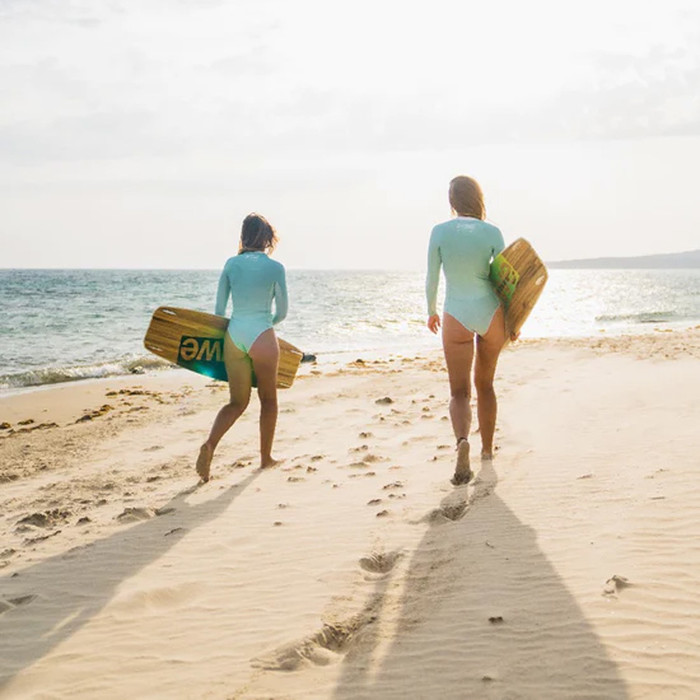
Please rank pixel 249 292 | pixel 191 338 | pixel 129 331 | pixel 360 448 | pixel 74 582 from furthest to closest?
pixel 129 331
pixel 360 448
pixel 191 338
pixel 249 292
pixel 74 582

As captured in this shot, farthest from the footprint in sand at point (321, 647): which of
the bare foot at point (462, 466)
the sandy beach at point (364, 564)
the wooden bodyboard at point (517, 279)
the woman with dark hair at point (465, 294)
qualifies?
the wooden bodyboard at point (517, 279)

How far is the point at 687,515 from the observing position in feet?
13.5

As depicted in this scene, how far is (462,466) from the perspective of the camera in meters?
4.99

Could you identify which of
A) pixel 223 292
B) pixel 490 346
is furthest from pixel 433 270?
pixel 223 292

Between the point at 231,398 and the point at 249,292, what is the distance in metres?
0.84

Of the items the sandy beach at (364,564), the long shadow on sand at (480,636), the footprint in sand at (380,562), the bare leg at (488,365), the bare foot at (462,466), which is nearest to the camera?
the long shadow on sand at (480,636)

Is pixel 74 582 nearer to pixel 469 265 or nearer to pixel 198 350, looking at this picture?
pixel 198 350

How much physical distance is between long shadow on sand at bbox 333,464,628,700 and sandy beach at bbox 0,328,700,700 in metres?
0.01

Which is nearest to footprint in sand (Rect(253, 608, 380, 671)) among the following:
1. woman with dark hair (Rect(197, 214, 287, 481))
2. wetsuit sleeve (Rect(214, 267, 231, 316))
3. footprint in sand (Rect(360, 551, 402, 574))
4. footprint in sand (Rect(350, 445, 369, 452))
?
footprint in sand (Rect(360, 551, 402, 574))

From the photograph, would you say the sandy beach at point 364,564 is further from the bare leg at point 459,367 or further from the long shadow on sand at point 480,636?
the bare leg at point 459,367

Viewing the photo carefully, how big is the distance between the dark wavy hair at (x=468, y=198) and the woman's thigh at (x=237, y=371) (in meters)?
1.98

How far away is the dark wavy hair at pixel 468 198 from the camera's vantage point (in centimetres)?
521

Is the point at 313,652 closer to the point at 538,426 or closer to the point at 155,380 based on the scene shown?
the point at 538,426

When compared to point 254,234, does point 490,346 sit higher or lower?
lower
